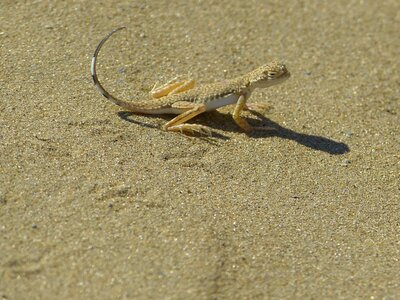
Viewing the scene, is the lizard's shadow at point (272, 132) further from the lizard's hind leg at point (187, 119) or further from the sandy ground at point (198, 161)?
the lizard's hind leg at point (187, 119)

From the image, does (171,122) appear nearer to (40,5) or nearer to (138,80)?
(138,80)

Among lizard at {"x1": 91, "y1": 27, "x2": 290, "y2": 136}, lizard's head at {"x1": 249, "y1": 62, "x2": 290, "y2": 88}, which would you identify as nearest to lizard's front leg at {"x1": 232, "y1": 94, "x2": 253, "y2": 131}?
lizard at {"x1": 91, "y1": 27, "x2": 290, "y2": 136}

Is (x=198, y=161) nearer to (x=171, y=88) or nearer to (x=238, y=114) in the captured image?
(x=238, y=114)

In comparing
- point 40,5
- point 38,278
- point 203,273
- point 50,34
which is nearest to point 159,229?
point 203,273

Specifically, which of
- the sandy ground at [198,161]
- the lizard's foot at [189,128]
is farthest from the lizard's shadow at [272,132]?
the lizard's foot at [189,128]

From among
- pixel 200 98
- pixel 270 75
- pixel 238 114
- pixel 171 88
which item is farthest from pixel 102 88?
pixel 270 75

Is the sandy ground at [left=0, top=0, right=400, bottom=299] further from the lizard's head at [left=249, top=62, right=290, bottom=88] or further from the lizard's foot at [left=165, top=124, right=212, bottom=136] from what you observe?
the lizard's head at [left=249, top=62, right=290, bottom=88]
